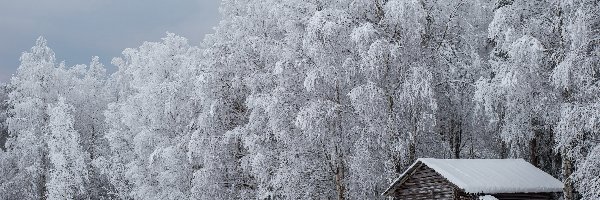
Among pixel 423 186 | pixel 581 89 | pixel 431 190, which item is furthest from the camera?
pixel 423 186

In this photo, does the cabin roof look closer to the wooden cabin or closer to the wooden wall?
the wooden cabin

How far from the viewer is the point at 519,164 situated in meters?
22.2

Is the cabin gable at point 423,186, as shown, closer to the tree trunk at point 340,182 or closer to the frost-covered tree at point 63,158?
the tree trunk at point 340,182

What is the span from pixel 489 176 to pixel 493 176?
20 centimetres

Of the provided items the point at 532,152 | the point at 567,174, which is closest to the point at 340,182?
the point at 567,174

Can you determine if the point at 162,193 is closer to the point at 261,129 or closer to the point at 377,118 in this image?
the point at 261,129

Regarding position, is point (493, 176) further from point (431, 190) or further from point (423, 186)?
point (423, 186)

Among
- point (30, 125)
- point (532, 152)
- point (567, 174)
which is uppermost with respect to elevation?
point (30, 125)

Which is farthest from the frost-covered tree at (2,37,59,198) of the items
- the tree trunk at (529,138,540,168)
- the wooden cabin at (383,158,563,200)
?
the tree trunk at (529,138,540,168)

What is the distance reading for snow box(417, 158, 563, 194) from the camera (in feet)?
62.0

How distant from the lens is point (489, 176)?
65.2 ft

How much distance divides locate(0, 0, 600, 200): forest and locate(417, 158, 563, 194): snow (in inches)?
43.9

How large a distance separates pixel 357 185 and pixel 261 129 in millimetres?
4619

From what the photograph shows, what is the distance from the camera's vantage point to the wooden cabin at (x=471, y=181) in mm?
19016
